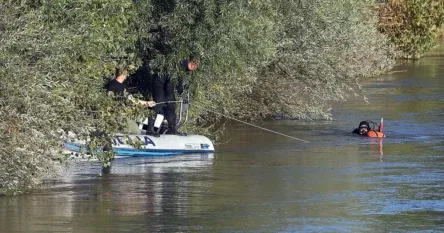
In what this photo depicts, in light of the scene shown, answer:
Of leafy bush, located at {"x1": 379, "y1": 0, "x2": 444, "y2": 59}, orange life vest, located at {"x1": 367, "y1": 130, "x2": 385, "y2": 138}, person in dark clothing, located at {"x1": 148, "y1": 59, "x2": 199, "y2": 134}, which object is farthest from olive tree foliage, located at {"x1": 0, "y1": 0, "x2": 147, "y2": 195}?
leafy bush, located at {"x1": 379, "y1": 0, "x2": 444, "y2": 59}

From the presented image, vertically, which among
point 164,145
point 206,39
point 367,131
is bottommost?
point 164,145

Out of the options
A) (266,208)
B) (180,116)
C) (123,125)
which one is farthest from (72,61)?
(180,116)

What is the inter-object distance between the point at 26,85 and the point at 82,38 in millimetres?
1337

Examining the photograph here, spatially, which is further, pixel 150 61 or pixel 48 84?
pixel 150 61

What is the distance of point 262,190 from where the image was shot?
45.3 feet

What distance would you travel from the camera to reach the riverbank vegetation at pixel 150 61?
1241 cm

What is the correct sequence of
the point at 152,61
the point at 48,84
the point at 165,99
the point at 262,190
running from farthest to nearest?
the point at 165,99
the point at 152,61
the point at 262,190
the point at 48,84

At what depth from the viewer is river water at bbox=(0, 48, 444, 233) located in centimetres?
1152

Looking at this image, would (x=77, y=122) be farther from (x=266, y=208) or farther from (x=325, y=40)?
(x=325, y=40)

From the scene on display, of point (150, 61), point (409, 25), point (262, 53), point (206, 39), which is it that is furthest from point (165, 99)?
point (409, 25)

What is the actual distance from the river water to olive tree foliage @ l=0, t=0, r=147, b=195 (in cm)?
54

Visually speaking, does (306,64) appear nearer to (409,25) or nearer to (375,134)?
(375,134)

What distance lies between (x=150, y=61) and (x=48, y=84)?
467 cm

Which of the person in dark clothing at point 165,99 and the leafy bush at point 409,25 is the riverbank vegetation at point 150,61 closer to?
the person in dark clothing at point 165,99
